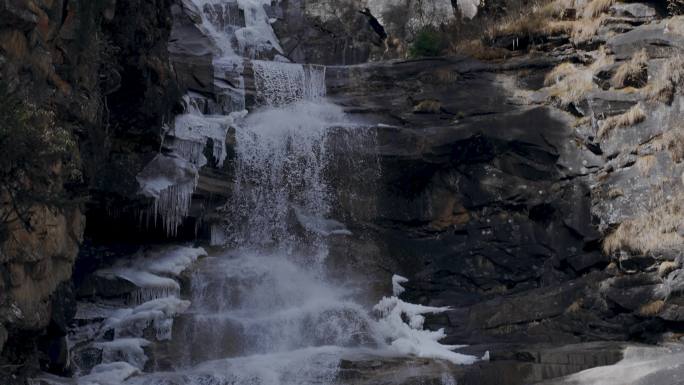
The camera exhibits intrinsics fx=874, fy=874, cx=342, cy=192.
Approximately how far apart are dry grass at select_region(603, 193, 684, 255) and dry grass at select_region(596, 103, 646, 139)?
7.23 ft

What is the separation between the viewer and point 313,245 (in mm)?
19703

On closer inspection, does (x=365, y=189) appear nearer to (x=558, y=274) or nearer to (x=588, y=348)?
(x=558, y=274)

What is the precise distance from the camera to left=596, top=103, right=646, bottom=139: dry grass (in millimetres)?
19205

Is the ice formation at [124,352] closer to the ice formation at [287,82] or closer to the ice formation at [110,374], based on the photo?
the ice formation at [110,374]

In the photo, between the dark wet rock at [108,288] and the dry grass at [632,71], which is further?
the dry grass at [632,71]

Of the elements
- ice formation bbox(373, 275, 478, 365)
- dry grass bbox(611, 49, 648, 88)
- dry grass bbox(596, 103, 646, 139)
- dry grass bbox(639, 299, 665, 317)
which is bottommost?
ice formation bbox(373, 275, 478, 365)

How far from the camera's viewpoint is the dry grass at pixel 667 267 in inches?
621

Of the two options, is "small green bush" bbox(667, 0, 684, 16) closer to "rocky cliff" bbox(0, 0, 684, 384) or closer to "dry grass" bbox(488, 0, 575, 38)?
"rocky cliff" bbox(0, 0, 684, 384)

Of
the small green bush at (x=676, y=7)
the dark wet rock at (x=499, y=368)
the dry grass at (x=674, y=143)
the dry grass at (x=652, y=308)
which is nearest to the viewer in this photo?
the dark wet rock at (x=499, y=368)

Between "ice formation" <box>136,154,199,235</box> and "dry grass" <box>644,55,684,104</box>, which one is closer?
"ice formation" <box>136,154,199,235</box>

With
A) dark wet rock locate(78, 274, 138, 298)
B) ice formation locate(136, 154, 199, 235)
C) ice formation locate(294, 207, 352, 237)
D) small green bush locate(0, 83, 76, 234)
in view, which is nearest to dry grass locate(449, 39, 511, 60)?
ice formation locate(294, 207, 352, 237)

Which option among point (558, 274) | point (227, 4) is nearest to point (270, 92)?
A: point (227, 4)

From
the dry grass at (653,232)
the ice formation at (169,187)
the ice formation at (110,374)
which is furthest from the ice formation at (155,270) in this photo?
the dry grass at (653,232)

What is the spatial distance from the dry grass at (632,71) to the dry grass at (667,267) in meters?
5.67
